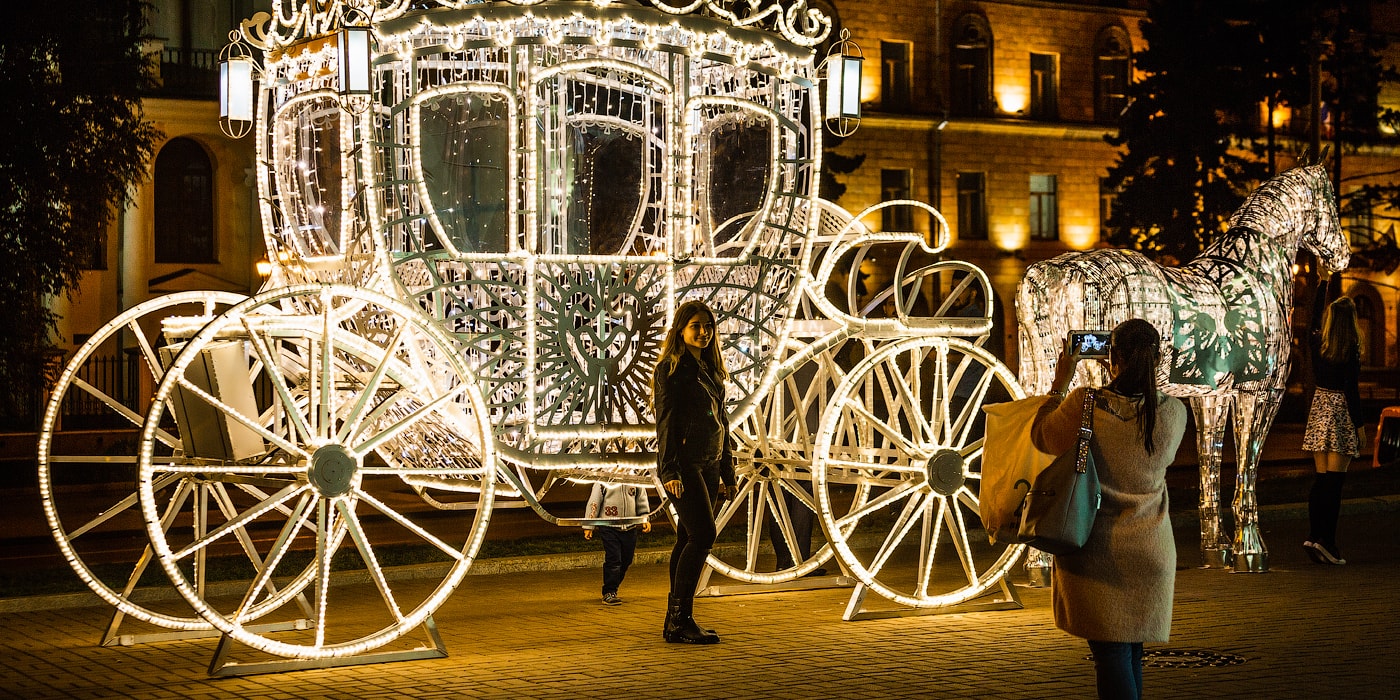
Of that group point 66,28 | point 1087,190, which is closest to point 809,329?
point 66,28

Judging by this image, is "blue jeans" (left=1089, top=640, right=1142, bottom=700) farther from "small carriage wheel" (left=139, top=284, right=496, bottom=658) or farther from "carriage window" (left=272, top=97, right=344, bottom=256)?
"carriage window" (left=272, top=97, right=344, bottom=256)

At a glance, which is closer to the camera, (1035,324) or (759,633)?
(759,633)

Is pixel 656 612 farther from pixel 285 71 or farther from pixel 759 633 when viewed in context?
pixel 285 71

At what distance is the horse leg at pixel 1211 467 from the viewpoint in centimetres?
1125

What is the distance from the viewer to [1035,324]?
10.7m

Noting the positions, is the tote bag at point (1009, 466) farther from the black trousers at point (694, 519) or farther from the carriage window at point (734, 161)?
the carriage window at point (734, 161)

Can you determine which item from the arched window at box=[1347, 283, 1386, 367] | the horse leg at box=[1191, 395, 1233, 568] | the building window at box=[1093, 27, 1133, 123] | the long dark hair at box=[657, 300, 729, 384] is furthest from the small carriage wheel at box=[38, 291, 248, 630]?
the arched window at box=[1347, 283, 1386, 367]

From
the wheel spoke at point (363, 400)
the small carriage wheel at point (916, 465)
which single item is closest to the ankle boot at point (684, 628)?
the small carriage wheel at point (916, 465)

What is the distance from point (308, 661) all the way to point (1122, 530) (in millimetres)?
4137

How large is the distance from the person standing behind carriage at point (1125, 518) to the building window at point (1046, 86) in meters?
41.8

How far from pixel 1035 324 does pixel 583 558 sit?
4.06 m

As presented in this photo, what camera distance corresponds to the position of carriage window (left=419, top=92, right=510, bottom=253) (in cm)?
890

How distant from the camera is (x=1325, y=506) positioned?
11.8 meters

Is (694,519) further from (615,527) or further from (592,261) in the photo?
(615,527)
